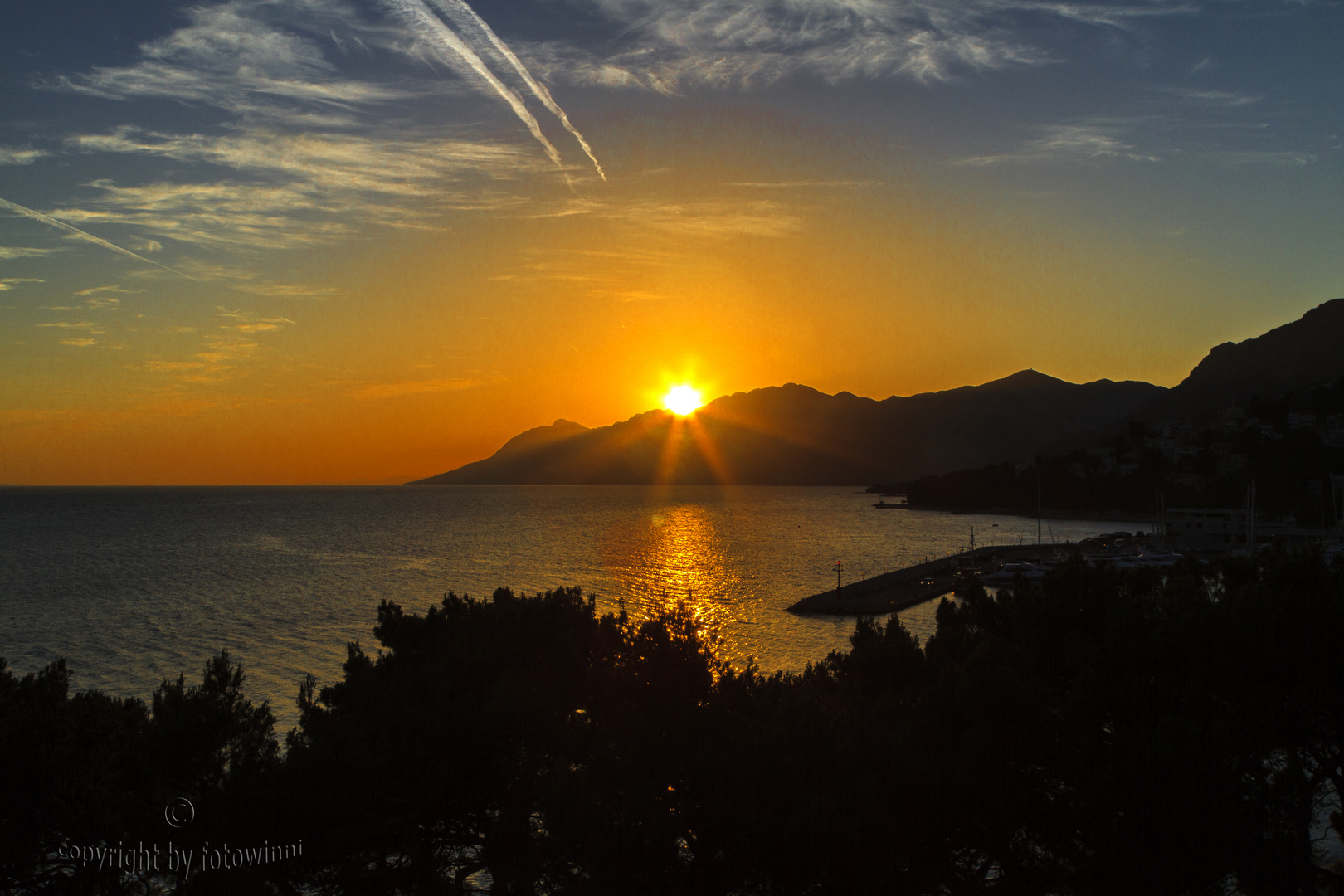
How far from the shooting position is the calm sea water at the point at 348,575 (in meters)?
38.2

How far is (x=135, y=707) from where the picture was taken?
1195cm

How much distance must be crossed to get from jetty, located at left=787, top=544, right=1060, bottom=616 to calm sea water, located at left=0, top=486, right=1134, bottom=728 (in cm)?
201

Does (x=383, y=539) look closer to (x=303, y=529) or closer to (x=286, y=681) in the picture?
(x=303, y=529)

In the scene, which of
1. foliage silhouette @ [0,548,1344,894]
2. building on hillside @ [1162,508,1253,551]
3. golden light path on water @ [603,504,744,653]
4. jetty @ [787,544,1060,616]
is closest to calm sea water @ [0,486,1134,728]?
golden light path on water @ [603,504,744,653]

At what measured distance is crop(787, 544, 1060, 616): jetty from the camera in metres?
50.0

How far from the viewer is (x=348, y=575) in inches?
2667

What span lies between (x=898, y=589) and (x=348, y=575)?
45.6m

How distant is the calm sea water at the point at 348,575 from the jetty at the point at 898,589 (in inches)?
79.1

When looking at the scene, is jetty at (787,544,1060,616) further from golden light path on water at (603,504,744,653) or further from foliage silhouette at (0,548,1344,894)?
foliage silhouette at (0,548,1344,894)

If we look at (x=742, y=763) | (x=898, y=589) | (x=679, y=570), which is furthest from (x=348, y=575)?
(x=742, y=763)

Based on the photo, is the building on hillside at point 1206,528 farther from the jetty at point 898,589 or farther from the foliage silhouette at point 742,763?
the foliage silhouette at point 742,763

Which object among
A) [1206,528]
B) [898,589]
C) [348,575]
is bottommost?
[898,589]

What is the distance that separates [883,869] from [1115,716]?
5507 millimetres

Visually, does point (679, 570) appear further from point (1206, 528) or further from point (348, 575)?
point (1206, 528)
